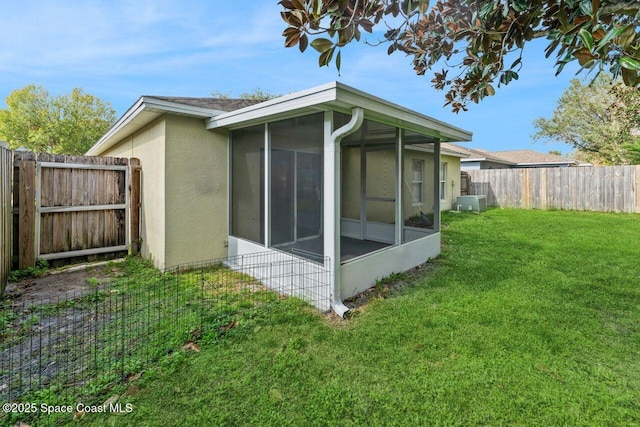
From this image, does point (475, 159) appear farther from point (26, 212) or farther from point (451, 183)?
point (26, 212)

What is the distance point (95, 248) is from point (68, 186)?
114cm

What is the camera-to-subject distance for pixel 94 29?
701 cm

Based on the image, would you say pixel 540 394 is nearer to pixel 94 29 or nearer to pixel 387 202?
pixel 387 202

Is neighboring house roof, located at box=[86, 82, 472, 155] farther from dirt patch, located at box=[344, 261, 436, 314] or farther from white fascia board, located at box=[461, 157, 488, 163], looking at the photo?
white fascia board, located at box=[461, 157, 488, 163]

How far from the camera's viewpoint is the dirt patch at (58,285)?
385cm

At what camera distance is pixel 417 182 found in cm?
555

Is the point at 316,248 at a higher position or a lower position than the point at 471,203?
lower

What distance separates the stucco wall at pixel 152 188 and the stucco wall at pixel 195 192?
13 centimetres

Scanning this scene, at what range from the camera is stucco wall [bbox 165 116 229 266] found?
15.6 ft

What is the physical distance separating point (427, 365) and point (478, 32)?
2637 mm

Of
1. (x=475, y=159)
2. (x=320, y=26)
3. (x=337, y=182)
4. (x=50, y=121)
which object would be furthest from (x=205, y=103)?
(x=50, y=121)

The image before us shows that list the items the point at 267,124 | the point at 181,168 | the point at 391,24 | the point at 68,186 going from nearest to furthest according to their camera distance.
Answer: the point at 391,24, the point at 267,124, the point at 181,168, the point at 68,186

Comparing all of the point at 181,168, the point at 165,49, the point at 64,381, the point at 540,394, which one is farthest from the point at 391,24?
the point at 165,49

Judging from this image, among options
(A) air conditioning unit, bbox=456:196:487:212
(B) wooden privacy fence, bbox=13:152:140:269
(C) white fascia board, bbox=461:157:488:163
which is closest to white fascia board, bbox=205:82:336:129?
(B) wooden privacy fence, bbox=13:152:140:269
